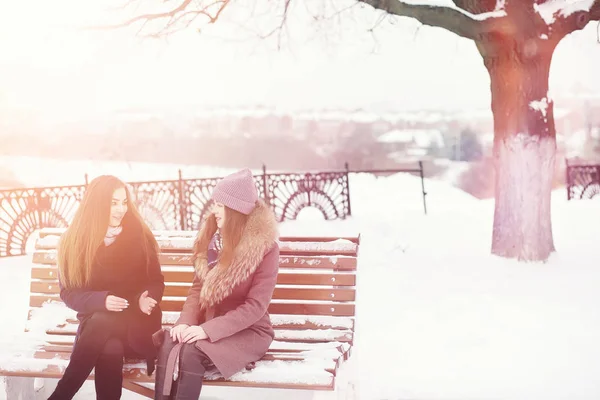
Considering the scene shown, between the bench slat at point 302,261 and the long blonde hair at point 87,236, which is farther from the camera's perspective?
the bench slat at point 302,261

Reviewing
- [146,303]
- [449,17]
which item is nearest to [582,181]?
[449,17]

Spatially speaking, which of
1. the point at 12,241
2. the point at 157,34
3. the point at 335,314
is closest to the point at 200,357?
the point at 335,314

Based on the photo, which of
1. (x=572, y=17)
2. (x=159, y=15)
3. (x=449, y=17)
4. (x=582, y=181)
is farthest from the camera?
(x=582, y=181)

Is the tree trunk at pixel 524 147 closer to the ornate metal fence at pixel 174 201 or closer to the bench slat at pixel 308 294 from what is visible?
the bench slat at pixel 308 294

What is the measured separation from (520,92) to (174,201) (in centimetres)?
561

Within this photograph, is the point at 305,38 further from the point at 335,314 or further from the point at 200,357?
the point at 200,357

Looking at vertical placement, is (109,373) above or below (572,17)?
below

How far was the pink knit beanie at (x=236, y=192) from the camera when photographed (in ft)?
9.05

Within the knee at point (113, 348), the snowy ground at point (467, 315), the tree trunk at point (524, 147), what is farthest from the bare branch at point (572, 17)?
the knee at point (113, 348)

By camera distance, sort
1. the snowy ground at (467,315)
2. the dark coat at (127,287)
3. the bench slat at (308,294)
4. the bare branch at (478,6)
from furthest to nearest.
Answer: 1. the bare branch at (478,6)
2. the snowy ground at (467,315)
3. the bench slat at (308,294)
4. the dark coat at (127,287)

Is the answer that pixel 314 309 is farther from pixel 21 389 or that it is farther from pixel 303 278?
pixel 21 389

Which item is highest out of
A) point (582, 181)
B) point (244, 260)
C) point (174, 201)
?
point (582, 181)

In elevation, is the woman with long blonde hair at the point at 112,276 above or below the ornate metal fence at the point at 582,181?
below

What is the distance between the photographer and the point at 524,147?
629 centimetres
